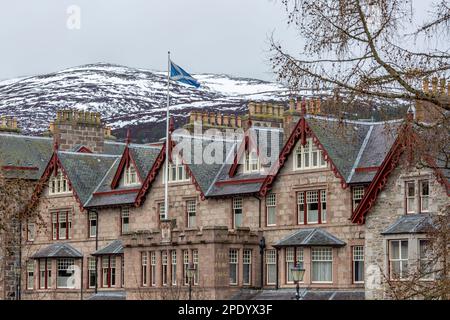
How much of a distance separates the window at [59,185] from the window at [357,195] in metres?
24.6

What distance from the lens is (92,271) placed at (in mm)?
75812

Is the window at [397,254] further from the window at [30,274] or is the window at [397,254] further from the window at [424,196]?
the window at [30,274]

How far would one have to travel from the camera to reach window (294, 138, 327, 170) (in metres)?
61.6

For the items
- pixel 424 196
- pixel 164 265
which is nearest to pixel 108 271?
pixel 164 265

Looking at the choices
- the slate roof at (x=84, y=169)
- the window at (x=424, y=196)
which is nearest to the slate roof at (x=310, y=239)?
the window at (x=424, y=196)

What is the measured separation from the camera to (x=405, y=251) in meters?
55.1

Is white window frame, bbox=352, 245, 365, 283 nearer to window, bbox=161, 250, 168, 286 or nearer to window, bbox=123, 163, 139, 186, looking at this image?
window, bbox=161, 250, 168, 286

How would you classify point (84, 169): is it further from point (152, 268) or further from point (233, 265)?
point (233, 265)

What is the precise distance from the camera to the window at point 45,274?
77750 millimetres

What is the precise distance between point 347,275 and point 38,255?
2578 cm

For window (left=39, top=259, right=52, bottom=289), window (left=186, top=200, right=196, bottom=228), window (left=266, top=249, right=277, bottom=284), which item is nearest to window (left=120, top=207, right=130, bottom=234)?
window (left=186, top=200, right=196, bottom=228)

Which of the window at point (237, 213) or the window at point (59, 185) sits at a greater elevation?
the window at point (59, 185)

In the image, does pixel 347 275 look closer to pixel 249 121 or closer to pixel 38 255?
pixel 249 121
